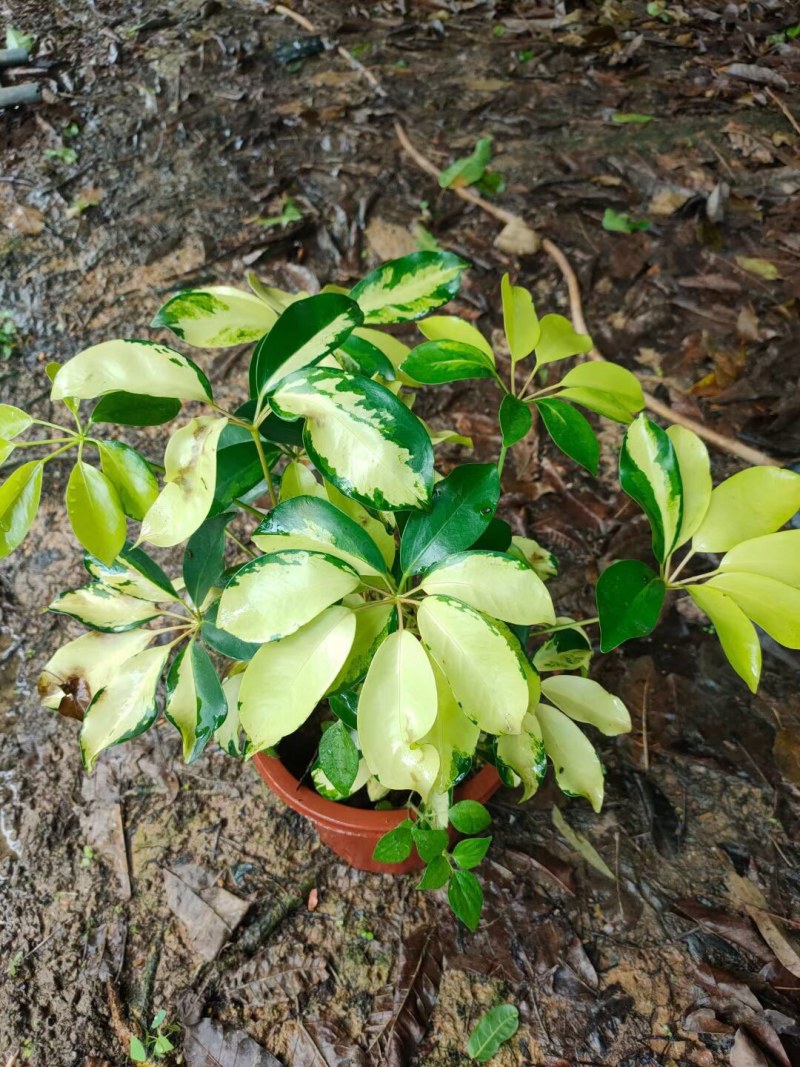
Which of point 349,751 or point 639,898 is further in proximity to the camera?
point 639,898

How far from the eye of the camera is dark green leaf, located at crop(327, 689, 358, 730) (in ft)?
2.55

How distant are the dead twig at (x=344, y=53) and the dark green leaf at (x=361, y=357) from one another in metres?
2.47

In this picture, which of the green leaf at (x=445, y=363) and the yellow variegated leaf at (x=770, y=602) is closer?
the yellow variegated leaf at (x=770, y=602)

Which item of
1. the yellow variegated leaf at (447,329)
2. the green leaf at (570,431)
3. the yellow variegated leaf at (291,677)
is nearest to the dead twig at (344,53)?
the yellow variegated leaf at (447,329)

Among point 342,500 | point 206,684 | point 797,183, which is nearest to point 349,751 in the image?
point 206,684

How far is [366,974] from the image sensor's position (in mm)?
1121

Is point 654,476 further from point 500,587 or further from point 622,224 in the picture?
point 622,224

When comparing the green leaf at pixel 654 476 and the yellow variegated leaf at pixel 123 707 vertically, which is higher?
the green leaf at pixel 654 476

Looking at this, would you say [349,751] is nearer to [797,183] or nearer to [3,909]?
[3,909]

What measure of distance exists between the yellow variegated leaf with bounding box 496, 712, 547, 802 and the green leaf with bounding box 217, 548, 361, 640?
0.28 meters

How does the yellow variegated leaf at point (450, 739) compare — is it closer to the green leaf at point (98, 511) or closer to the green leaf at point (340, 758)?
the green leaf at point (340, 758)

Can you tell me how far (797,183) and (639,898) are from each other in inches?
91.0

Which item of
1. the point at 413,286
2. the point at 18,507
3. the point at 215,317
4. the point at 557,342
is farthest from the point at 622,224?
the point at 18,507

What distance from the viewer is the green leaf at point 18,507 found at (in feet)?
2.12
